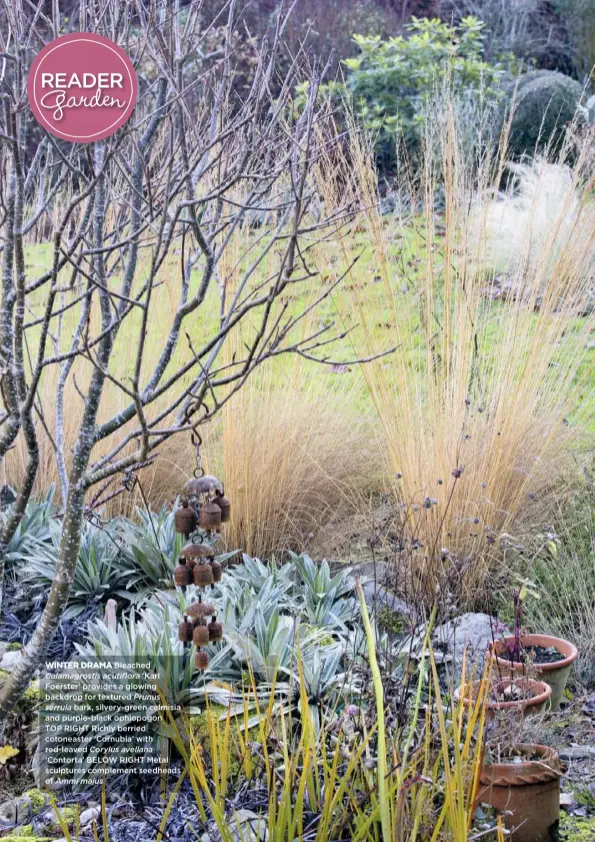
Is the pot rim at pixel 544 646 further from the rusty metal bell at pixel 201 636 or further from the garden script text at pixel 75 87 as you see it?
the garden script text at pixel 75 87

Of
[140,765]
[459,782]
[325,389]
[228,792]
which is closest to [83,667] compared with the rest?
[140,765]

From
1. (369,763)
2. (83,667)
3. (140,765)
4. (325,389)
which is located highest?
(325,389)

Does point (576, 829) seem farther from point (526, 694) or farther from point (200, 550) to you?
point (200, 550)

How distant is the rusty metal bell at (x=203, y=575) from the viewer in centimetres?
163

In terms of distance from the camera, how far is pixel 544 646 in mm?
3010

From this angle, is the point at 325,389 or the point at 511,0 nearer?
the point at 325,389

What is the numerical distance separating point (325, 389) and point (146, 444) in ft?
8.86

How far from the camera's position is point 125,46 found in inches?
87.9

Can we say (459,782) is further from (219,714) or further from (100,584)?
(100,584)

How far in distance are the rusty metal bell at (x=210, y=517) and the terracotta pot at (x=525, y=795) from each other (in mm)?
961

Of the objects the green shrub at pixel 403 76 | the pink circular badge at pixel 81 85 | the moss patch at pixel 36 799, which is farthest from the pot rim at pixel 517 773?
the green shrub at pixel 403 76

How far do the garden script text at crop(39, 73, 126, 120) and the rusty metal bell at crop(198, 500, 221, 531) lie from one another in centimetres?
101

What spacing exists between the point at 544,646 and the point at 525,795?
3.44 ft

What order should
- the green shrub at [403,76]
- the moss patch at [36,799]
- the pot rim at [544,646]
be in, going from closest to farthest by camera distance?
the moss patch at [36,799] < the pot rim at [544,646] < the green shrub at [403,76]
